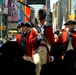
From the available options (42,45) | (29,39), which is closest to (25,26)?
(29,39)

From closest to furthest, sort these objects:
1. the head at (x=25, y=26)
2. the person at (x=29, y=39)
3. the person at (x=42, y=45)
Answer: the person at (x=42, y=45) < the person at (x=29, y=39) < the head at (x=25, y=26)

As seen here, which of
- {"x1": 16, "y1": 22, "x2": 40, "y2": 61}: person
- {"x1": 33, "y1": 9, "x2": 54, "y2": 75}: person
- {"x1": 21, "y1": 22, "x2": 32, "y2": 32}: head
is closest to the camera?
{"x1": 33, "y1": 9, "x2": 54, "y2": 75}: person

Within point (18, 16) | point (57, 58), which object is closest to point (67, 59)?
point (57, 58)

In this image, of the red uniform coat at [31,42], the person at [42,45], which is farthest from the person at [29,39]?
the person at [42,45]

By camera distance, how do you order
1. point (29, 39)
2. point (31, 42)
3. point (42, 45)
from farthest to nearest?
point (29, 39) < point (31, 42) < point (42, 45)

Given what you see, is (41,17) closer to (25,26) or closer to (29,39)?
(25,26)

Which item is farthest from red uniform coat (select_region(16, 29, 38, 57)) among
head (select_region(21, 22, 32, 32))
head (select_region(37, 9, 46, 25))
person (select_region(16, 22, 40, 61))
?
head (select_region(37, 9, 46, 25))

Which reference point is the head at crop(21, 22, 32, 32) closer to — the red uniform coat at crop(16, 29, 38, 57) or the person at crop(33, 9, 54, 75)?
→ the red uniform coat at crop(16, 29, 38, 57)

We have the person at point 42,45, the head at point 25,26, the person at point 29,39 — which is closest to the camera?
the person at point 42,45

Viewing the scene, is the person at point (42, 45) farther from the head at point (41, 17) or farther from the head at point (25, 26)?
the head at point (25, 26)

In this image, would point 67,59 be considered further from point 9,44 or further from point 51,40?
point 51,40

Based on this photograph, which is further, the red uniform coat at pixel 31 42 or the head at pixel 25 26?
the head at pixel 25 26

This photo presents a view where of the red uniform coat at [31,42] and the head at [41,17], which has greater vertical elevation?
the head at [41,17]

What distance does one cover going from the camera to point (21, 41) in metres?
8.95
